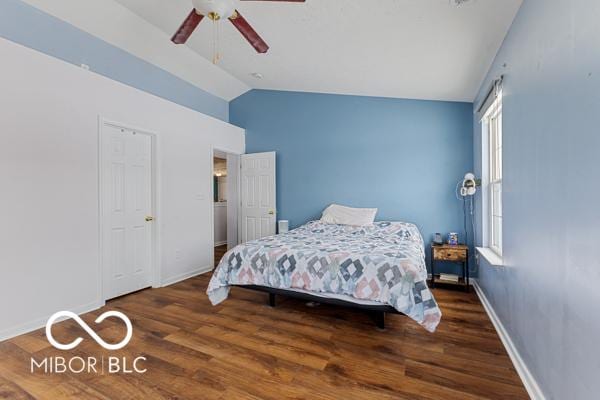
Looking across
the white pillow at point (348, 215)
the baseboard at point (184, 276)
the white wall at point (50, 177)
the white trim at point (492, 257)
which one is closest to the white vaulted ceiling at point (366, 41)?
the white wall at point (50, 177)

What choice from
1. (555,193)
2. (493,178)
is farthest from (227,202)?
(555,193)

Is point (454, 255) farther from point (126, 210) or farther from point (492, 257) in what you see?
point (126, 210)

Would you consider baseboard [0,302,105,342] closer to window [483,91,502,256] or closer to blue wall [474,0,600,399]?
blue wall [474,0,600,399]

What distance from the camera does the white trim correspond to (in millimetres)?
2455

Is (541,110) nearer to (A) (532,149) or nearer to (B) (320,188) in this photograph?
(A) (532,149)

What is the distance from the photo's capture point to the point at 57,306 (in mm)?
2656

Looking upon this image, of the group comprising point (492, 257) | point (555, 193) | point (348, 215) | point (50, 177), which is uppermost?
point (50, 177)

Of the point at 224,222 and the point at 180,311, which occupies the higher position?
the point at 224,222

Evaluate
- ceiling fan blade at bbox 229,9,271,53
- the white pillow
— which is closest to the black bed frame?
the white pillow

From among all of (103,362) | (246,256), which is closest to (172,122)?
(246,256)

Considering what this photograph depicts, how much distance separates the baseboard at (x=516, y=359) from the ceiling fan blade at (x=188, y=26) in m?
3.26

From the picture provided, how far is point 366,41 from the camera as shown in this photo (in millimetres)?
2701

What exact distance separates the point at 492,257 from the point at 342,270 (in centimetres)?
153

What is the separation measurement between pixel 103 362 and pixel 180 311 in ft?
3.01
